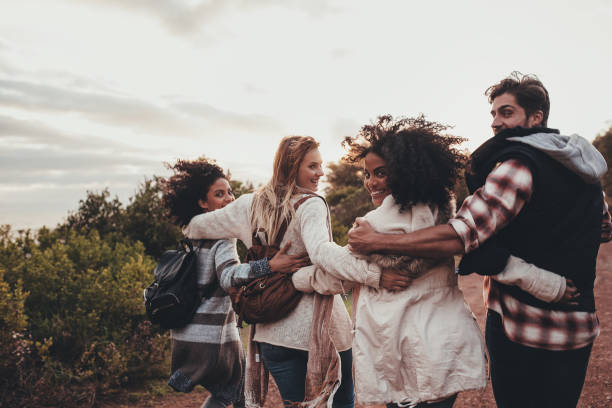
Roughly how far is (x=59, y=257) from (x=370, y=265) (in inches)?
175

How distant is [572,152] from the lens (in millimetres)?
1882

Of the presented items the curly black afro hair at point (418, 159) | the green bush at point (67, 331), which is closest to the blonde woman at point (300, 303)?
the curly black afro hair at point (418, 159)

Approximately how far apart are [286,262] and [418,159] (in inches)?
36.5

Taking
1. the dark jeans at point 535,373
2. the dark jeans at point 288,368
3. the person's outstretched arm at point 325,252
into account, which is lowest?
the dark jeans at point 288,368

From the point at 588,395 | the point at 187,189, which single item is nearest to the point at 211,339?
the point at 187,189

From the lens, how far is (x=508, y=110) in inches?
105

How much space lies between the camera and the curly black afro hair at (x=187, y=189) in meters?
3.03

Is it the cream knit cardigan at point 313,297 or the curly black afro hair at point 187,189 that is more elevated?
the curly black afro hair at point 187,189

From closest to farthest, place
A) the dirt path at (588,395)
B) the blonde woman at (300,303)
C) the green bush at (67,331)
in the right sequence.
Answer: the blonde woman at (300,303), the green bush at (67,331), the dirt path at (588,395)

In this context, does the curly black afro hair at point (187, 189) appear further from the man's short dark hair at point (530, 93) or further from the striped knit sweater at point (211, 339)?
the man's short dark hair at point (530, 93)

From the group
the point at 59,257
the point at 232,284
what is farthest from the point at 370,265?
the point at 59,257

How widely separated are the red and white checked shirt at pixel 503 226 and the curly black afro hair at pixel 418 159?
151 mm

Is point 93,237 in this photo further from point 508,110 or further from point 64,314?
point 508,110

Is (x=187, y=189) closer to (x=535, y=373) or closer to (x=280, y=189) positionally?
(x=280, y=189)
